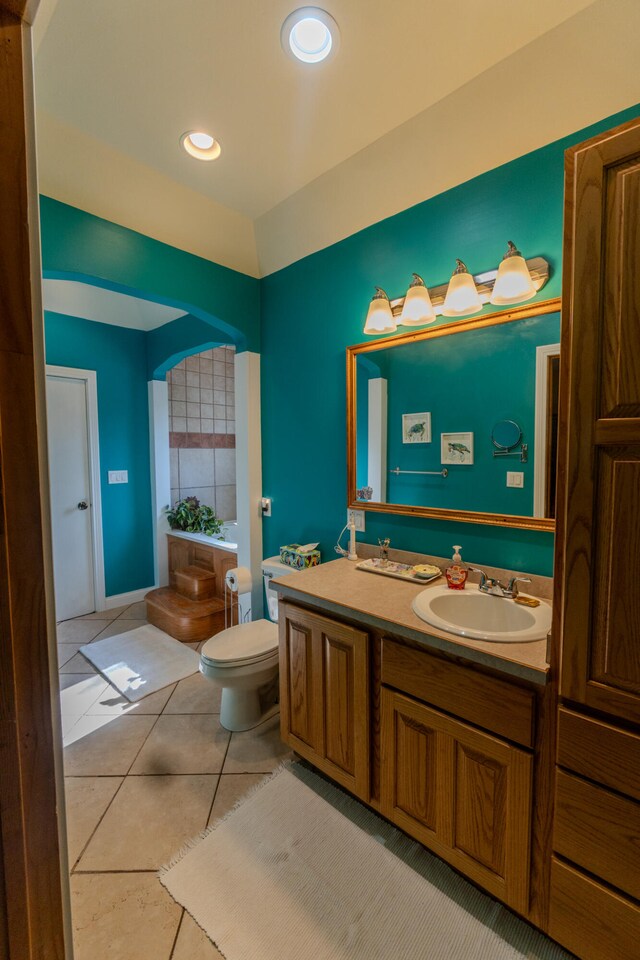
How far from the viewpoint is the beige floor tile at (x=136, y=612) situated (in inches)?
135

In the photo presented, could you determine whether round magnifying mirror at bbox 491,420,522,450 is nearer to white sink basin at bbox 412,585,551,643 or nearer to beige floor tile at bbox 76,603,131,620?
white sink basin at bbox 412,585,551,643

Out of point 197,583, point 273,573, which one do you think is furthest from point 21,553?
point 197,583

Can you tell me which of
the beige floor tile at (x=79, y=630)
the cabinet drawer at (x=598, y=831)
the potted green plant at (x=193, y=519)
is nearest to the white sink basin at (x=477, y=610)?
the cabinet drawer at (x=598, y=831)

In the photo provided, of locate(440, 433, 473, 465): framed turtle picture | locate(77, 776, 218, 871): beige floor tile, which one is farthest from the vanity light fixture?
locate(77, 776, 218, 871): beige floor tile

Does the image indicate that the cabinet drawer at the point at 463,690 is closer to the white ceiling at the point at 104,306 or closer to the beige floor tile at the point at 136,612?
the beige floor tile at the point at 136,612

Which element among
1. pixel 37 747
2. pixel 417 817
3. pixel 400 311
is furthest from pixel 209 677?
pixel 400 311

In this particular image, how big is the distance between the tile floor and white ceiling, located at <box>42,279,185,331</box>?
2796mm

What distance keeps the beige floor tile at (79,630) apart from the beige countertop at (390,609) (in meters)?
2.29

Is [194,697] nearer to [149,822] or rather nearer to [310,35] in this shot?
[149,822]

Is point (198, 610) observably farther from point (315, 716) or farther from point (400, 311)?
point (400, 311)

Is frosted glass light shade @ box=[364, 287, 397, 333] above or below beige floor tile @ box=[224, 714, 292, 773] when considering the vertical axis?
above

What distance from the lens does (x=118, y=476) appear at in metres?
3.61

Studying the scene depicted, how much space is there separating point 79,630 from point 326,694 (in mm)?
2595

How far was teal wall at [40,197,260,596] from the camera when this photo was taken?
1941mm
